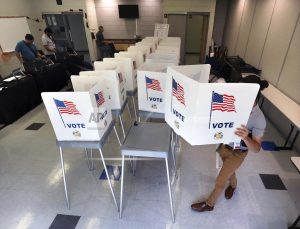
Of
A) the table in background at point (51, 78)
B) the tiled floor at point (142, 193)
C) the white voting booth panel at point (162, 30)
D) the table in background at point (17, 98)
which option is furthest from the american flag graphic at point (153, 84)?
the white voting booth panel at point (162, 30)

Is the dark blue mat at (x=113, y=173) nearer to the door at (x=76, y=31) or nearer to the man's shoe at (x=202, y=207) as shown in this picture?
the man's shoe at (x=202, y=207)

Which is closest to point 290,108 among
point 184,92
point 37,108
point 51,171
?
point 184,92

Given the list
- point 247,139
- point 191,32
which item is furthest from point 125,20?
point 247,139

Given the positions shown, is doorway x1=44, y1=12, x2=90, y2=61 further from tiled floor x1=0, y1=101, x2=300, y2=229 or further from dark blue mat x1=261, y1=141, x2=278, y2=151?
Answer: dark blue mat x1=261, y1=141, x2=278, y2=151

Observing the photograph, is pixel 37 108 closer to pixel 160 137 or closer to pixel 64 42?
pixel 160 137

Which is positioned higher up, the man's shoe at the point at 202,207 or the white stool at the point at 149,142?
the white stool at the point at 149,142

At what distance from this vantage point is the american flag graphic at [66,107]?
1.36 meters

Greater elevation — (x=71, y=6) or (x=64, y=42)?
(x=71, y=6)

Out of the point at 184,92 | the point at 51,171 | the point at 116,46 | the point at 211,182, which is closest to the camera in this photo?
the point at 184,92

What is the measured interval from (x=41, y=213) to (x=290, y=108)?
3183mm

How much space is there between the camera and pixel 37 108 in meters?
3.96

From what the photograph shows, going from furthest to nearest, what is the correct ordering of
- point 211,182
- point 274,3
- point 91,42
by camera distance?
point 91,42 < point 274,3 < point 211,182

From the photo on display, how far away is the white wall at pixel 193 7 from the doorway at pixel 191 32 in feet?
0.43

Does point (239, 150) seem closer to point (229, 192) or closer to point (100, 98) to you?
point (229, 192)
